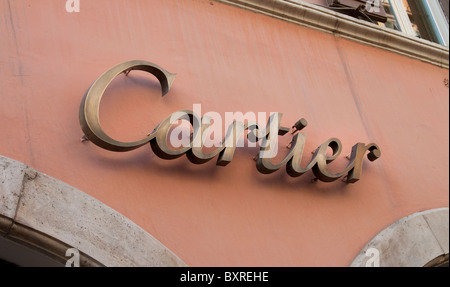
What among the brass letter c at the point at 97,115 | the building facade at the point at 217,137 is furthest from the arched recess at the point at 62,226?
the brass letter c at the point at 97,115

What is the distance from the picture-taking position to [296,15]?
6219 mm

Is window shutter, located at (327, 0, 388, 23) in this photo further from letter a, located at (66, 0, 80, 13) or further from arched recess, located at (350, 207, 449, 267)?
letter a, located at (66, 0, 80, 13)

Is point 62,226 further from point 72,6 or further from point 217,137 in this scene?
point 72,6

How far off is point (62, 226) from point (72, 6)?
1915 millimetres

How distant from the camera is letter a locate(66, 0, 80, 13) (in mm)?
4883

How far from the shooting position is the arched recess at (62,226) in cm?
379

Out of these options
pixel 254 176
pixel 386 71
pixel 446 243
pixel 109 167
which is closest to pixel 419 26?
pixel 386 71

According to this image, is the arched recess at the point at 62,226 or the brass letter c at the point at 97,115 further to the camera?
the brass letter c at the point at 97,115

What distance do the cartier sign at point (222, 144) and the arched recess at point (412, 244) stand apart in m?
0.59

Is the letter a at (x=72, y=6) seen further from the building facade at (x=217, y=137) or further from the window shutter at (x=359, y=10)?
the window shutter at (x=359, y=10)

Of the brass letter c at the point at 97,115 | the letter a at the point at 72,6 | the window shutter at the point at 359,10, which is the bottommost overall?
the brass letter c at the point at 97,115

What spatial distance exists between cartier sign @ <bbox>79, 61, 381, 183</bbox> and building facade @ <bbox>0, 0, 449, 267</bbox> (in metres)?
0.02
